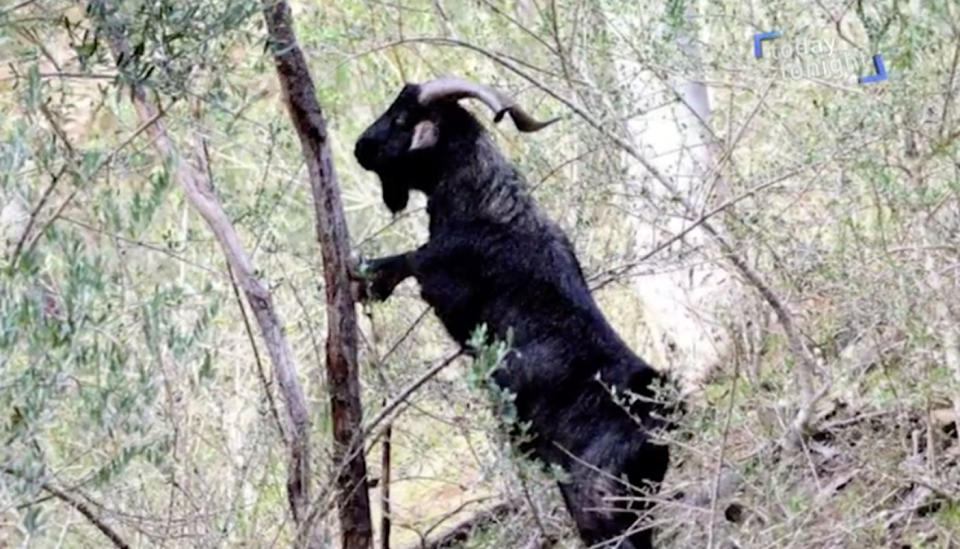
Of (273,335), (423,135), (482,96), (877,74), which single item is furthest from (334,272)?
(877,74)

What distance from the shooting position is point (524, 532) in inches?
219

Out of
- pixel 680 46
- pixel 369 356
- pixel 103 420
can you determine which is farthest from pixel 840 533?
pixel 103 420

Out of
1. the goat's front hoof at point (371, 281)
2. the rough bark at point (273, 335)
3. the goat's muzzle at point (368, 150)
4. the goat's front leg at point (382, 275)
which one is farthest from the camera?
the goat's muzzle at point (368, 150)

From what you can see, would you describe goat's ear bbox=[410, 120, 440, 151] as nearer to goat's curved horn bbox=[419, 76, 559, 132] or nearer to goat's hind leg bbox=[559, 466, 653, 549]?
goat's curved horn bbox=[419, 76, 559, 132]

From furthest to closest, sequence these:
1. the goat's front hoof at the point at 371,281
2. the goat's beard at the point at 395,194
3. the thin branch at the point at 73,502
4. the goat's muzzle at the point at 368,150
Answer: the goat's beard at the point at 395,194, the goat's muzzle at the point at 368,150, the goat's front hoof at the point at 371,281, the thin branch at the point at 73,502

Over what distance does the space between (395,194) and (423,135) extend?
285 millimetres

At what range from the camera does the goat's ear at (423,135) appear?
530 centimetres

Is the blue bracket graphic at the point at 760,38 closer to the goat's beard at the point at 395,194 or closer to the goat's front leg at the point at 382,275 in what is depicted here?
the goat's beard at the point at 395,194

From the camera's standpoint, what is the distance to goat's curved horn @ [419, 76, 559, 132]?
4.76 metres

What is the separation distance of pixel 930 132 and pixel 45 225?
10.6 feet

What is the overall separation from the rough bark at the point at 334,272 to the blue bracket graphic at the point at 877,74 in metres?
2.14

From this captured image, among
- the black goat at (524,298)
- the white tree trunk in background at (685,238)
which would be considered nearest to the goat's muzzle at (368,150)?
the black goat at (524,298)

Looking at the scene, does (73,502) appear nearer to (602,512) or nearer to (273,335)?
(273,335)

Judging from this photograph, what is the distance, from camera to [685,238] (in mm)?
5852
